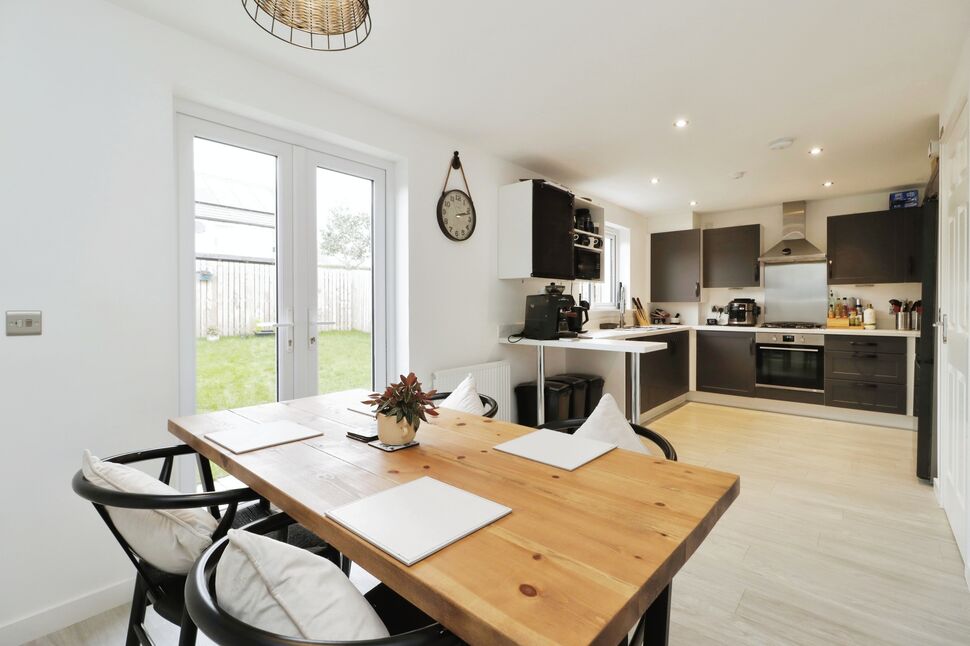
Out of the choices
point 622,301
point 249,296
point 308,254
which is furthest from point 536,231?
point 622,301

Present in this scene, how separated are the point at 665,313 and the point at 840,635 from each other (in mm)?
Answer: 4885

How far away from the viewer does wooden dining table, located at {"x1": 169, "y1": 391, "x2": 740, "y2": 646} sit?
703mm

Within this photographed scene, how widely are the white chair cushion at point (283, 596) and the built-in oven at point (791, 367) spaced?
223 inches

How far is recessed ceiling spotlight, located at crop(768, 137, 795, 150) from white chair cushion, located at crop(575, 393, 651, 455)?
9.76 feet

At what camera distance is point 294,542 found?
58.6 inches

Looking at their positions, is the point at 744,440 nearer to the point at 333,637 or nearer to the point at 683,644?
the point at 683,644

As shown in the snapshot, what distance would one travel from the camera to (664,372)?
5.18 metres

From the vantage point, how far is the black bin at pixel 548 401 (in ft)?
13.4

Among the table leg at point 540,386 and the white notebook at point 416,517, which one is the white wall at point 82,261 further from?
the table leg at point 540,386

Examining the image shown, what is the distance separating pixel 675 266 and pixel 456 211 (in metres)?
3.68

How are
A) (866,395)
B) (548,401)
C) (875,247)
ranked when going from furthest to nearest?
(875,247), (866,395), (548,401)

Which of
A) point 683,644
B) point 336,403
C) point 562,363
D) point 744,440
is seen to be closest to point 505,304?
point 562,363

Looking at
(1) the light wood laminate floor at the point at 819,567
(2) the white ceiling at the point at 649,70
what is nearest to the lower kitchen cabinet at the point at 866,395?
(1) the light wood laminate floor at the point at 819,567

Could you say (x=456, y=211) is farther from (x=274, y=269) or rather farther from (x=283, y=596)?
(x=283, y=596)
